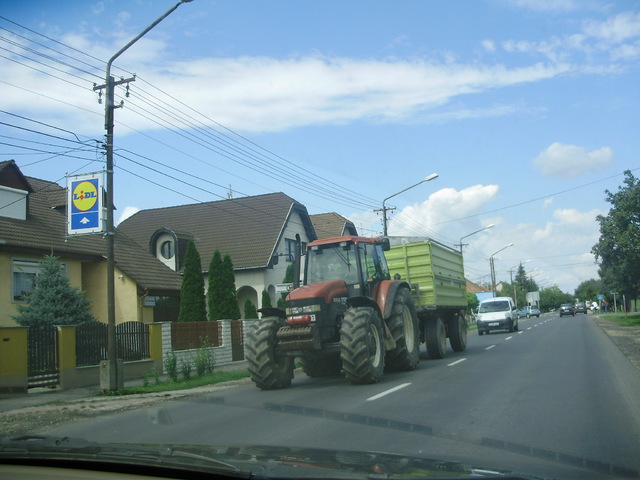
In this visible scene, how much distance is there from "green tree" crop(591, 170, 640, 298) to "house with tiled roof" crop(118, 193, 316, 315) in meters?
17.2

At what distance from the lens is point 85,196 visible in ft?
48.8

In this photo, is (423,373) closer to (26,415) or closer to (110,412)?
(110,412)

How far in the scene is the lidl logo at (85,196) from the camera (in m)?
14.8

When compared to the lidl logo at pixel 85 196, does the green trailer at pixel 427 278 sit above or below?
below

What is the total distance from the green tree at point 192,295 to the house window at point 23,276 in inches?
210

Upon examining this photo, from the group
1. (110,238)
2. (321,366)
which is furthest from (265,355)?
(110,238)

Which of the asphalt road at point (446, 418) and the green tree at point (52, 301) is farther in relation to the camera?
the green tree at point (52, 301)

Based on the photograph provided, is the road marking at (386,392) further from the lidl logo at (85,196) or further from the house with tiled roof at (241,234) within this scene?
the house with tiled roof at (241,234)

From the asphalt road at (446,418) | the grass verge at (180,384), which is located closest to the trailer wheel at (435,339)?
the asphalt road at (446,418)

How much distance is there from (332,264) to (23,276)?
41.2 ft

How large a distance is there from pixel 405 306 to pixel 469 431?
24.4ft

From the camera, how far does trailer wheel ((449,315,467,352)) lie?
20.8 m

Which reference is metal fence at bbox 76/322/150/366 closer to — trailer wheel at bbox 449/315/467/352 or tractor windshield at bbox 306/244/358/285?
tractor windshield at bbox 306/244/358/285

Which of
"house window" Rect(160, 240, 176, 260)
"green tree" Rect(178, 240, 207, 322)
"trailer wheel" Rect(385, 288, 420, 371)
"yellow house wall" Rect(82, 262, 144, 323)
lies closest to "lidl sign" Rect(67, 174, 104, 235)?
"trailer wheel" Rect(385, 288, 420, 371)
